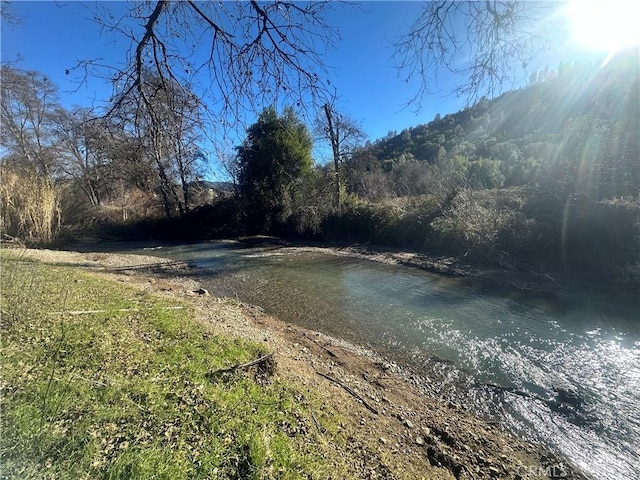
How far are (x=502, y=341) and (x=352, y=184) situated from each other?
69.9ft

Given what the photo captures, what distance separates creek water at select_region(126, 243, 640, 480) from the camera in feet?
12.4

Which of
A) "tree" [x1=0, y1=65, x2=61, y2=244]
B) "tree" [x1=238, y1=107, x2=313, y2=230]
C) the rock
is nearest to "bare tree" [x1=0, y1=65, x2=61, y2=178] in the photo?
"tree" [x1=0, y1=65, x2=61, y2=244]

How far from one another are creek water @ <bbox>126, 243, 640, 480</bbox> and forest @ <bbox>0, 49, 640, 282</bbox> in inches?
138

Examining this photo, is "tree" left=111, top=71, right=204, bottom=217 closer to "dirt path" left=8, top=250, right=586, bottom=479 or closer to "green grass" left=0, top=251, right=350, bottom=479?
"green grass" left=0, top=251, right=350, bottom=479

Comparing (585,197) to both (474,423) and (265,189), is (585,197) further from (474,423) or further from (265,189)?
(265,189)

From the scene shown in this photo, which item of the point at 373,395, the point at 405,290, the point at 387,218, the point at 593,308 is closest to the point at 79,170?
the point at 387,218

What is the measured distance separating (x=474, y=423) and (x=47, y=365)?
467 cm

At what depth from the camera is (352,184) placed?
26.1 meters

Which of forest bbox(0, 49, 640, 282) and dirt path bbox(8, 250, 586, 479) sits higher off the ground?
forest bbox(0, 49, 640, 282)

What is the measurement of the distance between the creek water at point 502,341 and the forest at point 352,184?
11.5 feet

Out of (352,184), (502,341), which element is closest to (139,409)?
(502,341)

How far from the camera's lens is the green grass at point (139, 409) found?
1.92 metres

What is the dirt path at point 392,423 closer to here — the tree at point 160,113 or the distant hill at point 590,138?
the tree at point 160,113

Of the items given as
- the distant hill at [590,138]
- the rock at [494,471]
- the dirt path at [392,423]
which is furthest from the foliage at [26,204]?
the rock at [494,471]
